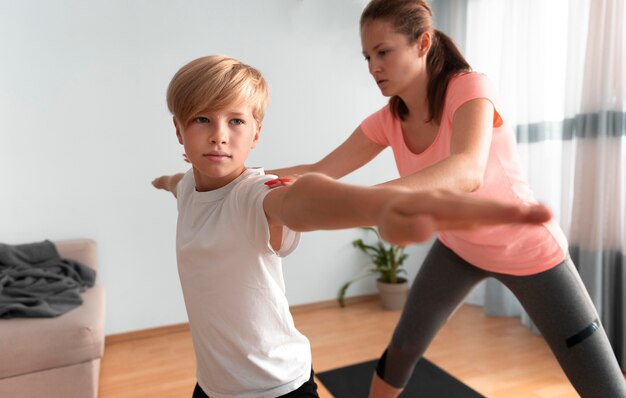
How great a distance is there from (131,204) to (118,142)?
0.41 meters

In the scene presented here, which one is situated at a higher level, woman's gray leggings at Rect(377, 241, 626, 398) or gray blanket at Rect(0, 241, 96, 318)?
woman's gray leggings at Rect(377, 241, 626, 398)

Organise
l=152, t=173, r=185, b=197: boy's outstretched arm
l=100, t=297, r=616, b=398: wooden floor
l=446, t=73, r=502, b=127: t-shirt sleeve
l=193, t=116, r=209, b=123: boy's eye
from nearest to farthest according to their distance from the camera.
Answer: l=193, t=116, r=209, b=123: boy's eye < l=446, t=73, r=502, b=127: t-shirt sleeve < l=152, t=173, r=185, b=197: boy's outstretched arm < l=100, t=297, r=616, b=398: wooden floor

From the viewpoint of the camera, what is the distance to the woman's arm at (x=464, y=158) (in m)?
0.80

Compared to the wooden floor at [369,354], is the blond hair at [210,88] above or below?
above

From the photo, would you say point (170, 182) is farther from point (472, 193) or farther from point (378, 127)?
point (472, 193)

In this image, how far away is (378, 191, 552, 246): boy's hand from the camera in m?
0.45

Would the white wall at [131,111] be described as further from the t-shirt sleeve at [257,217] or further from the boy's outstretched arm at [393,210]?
the boy's outstretched arm at [393,210]

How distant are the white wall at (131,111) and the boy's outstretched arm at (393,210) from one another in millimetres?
2491

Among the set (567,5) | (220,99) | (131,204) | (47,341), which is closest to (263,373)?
(220,99)

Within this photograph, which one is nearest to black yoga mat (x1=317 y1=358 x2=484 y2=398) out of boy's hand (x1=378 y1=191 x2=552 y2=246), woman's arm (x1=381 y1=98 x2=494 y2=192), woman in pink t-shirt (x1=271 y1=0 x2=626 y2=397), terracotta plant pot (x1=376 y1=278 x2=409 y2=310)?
woman in pink t-shirt (x1=271 y1=0 x2=626 y2=397)

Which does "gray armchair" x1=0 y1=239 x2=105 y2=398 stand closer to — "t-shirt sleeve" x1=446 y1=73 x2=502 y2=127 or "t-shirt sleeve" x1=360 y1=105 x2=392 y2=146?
"t-shirt sleeve" x1=360 y1=105 x2=392 y2=146

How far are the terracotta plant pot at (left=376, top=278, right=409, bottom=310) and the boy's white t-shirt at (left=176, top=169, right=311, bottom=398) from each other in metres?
2.54

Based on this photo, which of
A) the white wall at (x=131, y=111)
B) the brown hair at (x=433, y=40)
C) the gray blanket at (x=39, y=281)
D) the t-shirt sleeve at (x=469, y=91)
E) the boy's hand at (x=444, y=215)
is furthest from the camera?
the white wall at (x=131, y=111)

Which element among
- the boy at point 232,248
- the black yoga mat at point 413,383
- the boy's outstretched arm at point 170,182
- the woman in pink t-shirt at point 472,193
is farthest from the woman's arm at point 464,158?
the black yoga mat at point 413,383
